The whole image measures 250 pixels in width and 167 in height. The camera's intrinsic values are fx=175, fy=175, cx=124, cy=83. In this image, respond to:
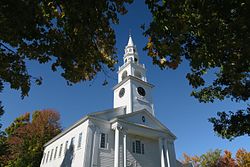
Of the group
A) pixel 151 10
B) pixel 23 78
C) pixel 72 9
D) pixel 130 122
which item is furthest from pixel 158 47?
pixel 130 122

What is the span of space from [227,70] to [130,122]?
15.9 m

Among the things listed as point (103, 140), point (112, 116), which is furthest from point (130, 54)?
point (103, 140)

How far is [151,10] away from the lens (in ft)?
16.9

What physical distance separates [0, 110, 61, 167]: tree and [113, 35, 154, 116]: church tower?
16.4m

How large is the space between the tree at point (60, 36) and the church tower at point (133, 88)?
57.7 feet

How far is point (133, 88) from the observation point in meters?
26.0

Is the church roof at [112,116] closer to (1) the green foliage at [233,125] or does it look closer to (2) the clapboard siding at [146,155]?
(2) the clapboard siding at [146,155]

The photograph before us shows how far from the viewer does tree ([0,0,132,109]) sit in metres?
4.81

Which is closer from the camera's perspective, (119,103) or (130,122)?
(130,122)

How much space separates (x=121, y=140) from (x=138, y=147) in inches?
121

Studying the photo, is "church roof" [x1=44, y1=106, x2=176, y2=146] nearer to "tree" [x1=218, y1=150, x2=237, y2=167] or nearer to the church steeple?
the church steeple

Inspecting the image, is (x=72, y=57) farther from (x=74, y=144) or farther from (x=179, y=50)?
(x=74, y=144)

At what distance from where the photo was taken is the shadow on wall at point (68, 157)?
19.3 m

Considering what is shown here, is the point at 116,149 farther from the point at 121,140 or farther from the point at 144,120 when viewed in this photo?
the point at 144,120
